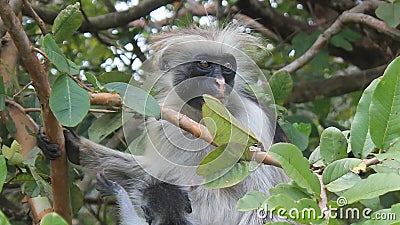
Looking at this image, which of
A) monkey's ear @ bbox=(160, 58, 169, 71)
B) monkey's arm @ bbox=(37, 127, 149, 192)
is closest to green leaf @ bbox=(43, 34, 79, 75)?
monkey's arm @ bbox=(37, 127, 149, 192)

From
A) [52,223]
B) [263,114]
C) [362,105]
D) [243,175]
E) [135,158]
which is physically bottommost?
[135,158]

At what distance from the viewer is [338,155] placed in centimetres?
228

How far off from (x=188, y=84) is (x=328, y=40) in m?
1.60

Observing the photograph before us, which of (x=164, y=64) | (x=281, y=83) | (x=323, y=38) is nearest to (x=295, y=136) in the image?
(x=281, y=83)

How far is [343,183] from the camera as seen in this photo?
202cm

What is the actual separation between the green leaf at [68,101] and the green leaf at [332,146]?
2.79 ft

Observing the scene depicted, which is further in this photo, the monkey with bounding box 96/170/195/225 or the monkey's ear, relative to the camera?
the monkey's ear

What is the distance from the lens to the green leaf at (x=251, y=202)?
190cm

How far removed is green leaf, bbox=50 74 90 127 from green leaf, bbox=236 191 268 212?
771mm

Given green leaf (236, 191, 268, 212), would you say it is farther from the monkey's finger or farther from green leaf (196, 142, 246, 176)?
the monkey's finger

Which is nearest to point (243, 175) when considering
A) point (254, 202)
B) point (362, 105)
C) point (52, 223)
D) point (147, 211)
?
point (254, 202)

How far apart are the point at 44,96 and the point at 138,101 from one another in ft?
1.40

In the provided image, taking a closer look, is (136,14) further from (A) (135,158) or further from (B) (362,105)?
(B) (362,105)

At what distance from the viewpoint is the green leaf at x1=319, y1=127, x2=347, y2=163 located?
7.48ft
